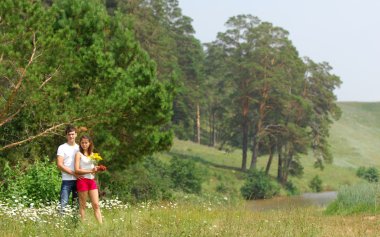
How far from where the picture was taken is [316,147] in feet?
178

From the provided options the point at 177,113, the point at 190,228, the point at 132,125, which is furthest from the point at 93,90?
the point at 177,113

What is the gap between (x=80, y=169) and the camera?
9023 millimetres

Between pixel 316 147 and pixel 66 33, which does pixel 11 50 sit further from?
pixel 316 147

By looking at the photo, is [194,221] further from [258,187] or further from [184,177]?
[258,187]

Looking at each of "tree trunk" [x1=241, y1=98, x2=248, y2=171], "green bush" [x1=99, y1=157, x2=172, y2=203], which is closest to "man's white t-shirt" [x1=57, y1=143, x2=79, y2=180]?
"green bush" [x1=99, y1=157, x2=172, y2=203]

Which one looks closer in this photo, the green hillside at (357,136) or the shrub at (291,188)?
the shrub at (291,188)

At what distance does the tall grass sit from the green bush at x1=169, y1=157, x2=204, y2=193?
20135 millimetres

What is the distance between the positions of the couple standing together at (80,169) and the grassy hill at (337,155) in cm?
1195

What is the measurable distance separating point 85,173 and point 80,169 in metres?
0.10

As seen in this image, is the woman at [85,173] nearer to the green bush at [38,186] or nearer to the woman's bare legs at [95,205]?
the woman's bare legs at [95,205]

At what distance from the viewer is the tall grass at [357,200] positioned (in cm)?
1487

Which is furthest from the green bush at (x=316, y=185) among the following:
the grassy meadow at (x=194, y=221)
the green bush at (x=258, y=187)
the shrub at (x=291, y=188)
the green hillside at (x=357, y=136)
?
the grassy meadow at (x=194, y=221)

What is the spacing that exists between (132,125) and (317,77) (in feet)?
134

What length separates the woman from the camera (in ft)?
29.6
